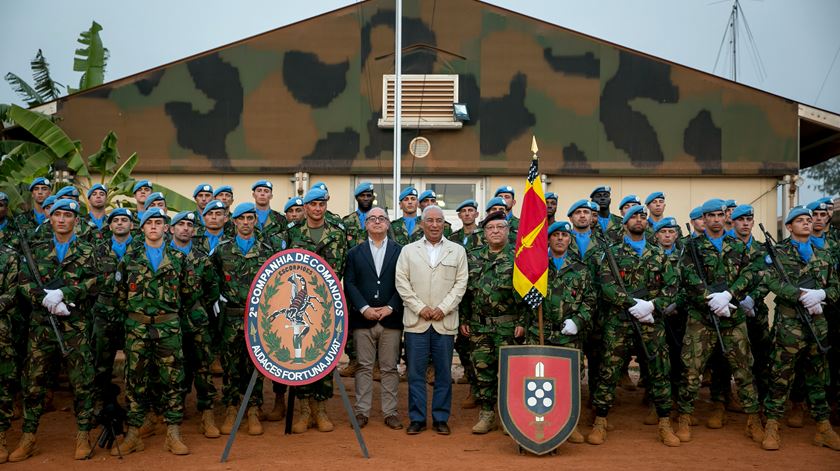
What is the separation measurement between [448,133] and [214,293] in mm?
7524

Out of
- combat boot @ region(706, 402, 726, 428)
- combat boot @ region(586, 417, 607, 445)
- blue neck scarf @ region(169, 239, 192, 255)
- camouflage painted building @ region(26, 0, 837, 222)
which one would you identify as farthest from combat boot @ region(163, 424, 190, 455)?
camouflage painted building @ region(26, 0, 837, 222)

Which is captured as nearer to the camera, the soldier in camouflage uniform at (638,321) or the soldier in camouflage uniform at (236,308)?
the soldier in camouflage uniform at (638,321)

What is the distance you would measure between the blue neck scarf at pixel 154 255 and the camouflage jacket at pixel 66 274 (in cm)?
52

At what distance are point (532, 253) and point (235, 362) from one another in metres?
3.06

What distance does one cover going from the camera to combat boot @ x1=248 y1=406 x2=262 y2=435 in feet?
26.1

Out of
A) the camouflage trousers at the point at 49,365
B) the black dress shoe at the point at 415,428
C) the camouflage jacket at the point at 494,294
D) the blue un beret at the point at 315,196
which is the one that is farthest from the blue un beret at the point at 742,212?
the camouflage trousers at the point at 49,365

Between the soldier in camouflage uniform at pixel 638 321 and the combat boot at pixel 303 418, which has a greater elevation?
the soldier in camouflage uniform at pixel 638 321

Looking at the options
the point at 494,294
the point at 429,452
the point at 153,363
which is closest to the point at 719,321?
the point at 494,294

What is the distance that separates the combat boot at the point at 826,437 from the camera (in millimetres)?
7684

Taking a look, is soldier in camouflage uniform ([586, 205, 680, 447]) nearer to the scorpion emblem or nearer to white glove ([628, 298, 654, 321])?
white glove ([628, 298, 654, 321])

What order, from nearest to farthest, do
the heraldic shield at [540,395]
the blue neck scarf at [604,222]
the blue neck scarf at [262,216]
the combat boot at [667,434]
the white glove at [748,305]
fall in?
1. the heraldic shield at [540,395]
2. the combat boot at [667,434]
3. the white glove at [748,305]
4. the blue neck scarf at [262,216]
5. the blue neck scarf at [604,222]

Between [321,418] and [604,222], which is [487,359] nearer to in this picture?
[321,418]

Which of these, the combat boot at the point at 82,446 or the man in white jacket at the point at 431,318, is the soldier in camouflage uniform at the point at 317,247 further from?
the combat boot at the point at 82,446

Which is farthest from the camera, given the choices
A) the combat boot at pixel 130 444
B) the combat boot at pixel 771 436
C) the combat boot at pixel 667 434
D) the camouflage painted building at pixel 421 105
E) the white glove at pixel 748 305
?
the camouflage painted building at pixel 421 105
